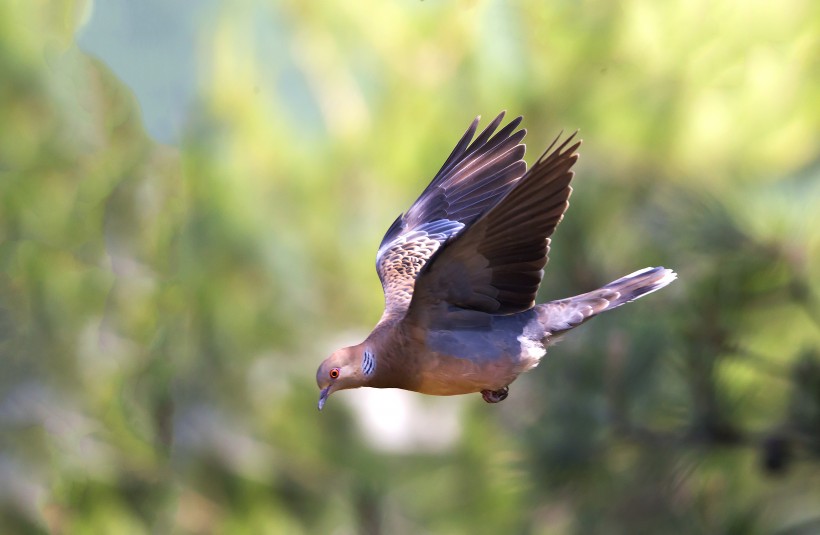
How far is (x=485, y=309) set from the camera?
2035 mm

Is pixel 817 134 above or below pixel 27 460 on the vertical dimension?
below

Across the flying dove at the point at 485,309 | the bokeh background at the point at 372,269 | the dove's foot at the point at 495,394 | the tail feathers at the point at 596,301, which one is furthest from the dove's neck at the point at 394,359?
the bokeh background at the point at 372,269

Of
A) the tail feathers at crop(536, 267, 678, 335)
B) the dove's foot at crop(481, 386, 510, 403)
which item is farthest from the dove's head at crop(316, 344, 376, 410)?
the tail feathers at crop(536, 267, 678, 335)

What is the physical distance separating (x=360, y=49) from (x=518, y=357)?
145 inches

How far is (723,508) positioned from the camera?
3988 millimetres

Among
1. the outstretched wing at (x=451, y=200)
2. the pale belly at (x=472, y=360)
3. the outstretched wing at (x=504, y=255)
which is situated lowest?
the pale belly at (x=472, y=360)

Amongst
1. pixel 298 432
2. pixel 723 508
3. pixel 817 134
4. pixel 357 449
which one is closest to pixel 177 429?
pixel 298 432

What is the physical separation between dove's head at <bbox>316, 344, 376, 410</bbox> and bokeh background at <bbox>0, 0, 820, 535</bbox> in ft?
5.18

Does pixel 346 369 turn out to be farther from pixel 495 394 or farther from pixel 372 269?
pixel 372 269

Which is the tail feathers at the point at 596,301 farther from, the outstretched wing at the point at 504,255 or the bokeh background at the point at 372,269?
the bokeh background at the point at 372,269

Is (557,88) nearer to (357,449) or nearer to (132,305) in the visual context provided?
(357,449)

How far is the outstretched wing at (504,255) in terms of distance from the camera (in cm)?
180

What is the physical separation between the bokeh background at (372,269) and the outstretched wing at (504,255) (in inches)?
56.9

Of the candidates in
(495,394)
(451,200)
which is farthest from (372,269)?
(495,394)
